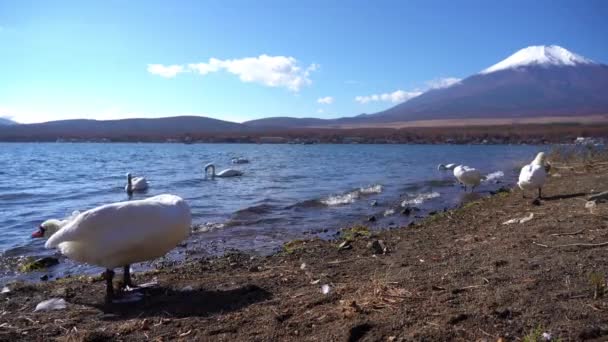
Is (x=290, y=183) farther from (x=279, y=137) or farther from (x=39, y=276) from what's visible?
(x=279, y=137)

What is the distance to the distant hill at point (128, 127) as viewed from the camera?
15525cm

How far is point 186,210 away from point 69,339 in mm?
2494

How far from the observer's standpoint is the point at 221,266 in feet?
27.8

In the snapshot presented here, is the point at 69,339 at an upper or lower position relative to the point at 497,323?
lower

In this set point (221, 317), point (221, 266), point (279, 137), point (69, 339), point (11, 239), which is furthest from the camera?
point (279, 137)

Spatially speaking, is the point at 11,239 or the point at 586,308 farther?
the point at 11,239

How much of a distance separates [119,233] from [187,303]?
1.30 m

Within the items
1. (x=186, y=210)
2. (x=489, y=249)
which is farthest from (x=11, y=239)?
(x=489, y=249)

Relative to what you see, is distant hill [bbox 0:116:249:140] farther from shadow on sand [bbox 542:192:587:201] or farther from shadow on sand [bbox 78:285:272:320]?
shadow on sand [bbox 78:285:272:320]

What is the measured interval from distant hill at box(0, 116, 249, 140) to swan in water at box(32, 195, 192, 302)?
149 metres

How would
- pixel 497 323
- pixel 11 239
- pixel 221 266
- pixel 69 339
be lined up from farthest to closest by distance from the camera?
pixel 11 239 → pixel 221 266 → pixel 69 339 → pixel 497 323

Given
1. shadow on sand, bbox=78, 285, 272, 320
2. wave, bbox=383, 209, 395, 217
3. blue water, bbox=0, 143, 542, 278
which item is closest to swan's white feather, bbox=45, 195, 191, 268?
shadow on sand, bbox=78, 285, 272, 320

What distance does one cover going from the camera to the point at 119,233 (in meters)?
6.27

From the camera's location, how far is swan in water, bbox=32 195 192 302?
20.6ft
